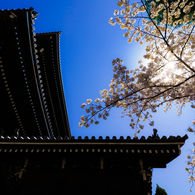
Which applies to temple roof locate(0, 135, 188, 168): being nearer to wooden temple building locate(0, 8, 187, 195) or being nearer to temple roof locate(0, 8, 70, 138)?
wooden temple building locate(0, 8, 187, 195)

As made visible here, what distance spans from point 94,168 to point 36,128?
15.6 ft

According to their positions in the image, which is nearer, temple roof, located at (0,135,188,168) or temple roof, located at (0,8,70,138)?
temple roof, located at (0,135,188,168)

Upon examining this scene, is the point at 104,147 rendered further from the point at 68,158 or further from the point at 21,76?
the point at 21,76

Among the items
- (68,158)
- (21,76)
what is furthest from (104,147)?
(21,76)

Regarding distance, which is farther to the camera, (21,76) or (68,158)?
(21,76)

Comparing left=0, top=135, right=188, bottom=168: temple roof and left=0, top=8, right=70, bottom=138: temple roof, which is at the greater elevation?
left=0, top=8, right=70, bottom=138: temple roof

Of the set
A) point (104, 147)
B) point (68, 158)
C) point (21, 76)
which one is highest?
point (21, 76)

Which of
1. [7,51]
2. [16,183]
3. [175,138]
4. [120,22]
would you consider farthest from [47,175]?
[120,22]

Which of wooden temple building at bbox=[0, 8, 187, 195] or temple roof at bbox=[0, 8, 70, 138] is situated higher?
temple roof at bbox=[0, 8, 70, 138]

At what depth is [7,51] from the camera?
667 cm

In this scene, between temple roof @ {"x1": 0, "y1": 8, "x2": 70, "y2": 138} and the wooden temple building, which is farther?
temple roof @ {"x1": 0, "y1": 8, "x2": 70, "y2": 138}

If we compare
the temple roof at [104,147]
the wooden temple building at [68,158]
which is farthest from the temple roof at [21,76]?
the temple roof at [104,147]

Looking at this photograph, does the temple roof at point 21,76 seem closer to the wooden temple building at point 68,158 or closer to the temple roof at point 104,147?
the wooden temple building at point 68,158

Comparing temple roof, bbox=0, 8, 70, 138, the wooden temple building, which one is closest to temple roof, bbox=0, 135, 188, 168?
the wooden temple building
